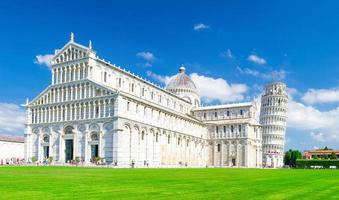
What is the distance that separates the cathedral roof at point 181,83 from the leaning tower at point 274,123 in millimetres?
43515

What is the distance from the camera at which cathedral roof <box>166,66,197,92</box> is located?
128 m

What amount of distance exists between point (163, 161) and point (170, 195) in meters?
70.8

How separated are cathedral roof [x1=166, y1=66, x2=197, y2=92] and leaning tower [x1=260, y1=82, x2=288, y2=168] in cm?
4351

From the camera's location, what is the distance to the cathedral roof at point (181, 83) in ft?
420

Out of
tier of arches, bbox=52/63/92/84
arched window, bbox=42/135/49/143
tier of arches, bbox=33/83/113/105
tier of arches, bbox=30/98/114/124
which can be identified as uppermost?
tier of arches, bbox=52/63/92/84

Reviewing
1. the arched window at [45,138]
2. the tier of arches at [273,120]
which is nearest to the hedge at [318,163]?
the tier of arches at [273,120]

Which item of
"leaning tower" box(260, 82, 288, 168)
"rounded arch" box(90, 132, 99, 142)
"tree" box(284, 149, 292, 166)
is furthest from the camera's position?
"leaning tower" box(260, 82, 288, 168)

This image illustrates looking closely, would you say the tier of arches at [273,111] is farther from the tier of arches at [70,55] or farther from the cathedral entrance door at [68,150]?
the cathedral entrance door at [68,150]

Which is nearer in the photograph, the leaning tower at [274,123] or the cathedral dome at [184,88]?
the cathedral dome at [184,88]

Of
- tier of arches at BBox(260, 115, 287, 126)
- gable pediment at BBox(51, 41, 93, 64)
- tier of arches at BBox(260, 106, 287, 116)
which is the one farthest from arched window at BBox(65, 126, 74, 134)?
tier of arches at BBox(260, 106, 287, 116)

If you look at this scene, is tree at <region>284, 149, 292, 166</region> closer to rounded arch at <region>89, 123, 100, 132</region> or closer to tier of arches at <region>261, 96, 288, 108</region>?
tier of arches at <region>261, 96, 288, 108</region>

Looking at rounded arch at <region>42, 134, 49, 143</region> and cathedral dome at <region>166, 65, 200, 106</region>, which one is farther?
cathedral dome at <region>166, 65, 200, 106</region>

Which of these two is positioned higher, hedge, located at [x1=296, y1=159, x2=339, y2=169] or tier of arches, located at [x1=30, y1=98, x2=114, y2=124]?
tier of arches, located at [x1=30, y1=98, x2=114, y2=124]

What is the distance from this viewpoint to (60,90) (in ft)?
273
